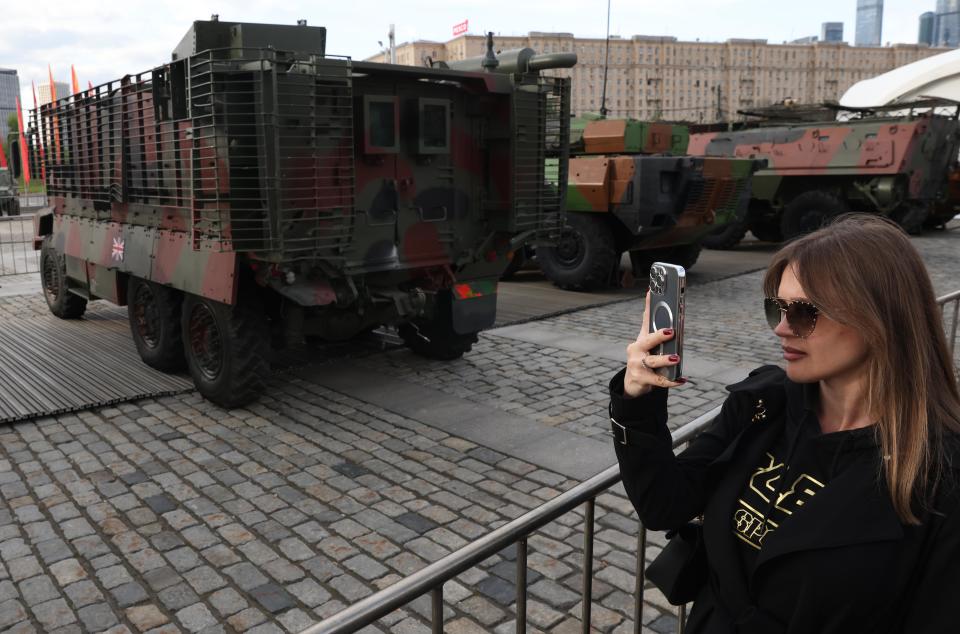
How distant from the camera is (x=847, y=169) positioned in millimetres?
16109

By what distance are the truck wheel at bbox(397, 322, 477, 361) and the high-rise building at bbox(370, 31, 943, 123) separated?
241ft

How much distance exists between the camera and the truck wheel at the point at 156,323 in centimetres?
670

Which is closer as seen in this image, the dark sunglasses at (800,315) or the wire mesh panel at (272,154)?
the dark sunglasses at (800,315)

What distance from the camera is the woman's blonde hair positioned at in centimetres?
157

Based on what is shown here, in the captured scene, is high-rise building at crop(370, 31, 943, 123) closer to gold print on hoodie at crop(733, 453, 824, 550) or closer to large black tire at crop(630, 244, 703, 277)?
large black tire at crop(630, 244, 703, 277)

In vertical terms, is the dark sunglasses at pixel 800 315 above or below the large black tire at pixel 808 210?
above

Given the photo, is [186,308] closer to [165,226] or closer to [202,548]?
[165,226]

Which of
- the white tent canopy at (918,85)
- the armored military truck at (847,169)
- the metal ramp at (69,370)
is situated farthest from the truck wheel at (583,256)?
the white tent canopy at (918,85)

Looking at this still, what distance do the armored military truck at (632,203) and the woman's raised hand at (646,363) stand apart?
29.3 feet

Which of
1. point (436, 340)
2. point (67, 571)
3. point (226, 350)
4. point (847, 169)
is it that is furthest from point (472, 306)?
point (847, 169)

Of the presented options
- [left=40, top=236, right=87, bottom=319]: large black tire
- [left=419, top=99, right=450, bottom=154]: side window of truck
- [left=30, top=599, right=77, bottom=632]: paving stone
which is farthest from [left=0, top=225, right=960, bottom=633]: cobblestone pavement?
[left=40, top=236, right=87, bottom=319]: large black tire

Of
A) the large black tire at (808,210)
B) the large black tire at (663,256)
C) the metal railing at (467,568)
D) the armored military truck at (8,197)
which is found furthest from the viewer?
the armored military truck at (8,197)

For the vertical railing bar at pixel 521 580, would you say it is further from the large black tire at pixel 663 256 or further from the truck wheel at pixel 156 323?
the large black tire at pixel 663 256

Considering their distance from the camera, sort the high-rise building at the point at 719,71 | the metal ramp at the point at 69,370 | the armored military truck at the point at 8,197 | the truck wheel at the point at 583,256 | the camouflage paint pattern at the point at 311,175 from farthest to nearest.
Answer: the high-rise building at the point at 719,71 → the armored military truck at the point at 8,197 → the truck wheel at the point at 583,256 → the metal ramp at the point at 69,370 → the camouflage paint pattern at the point at 311,175
